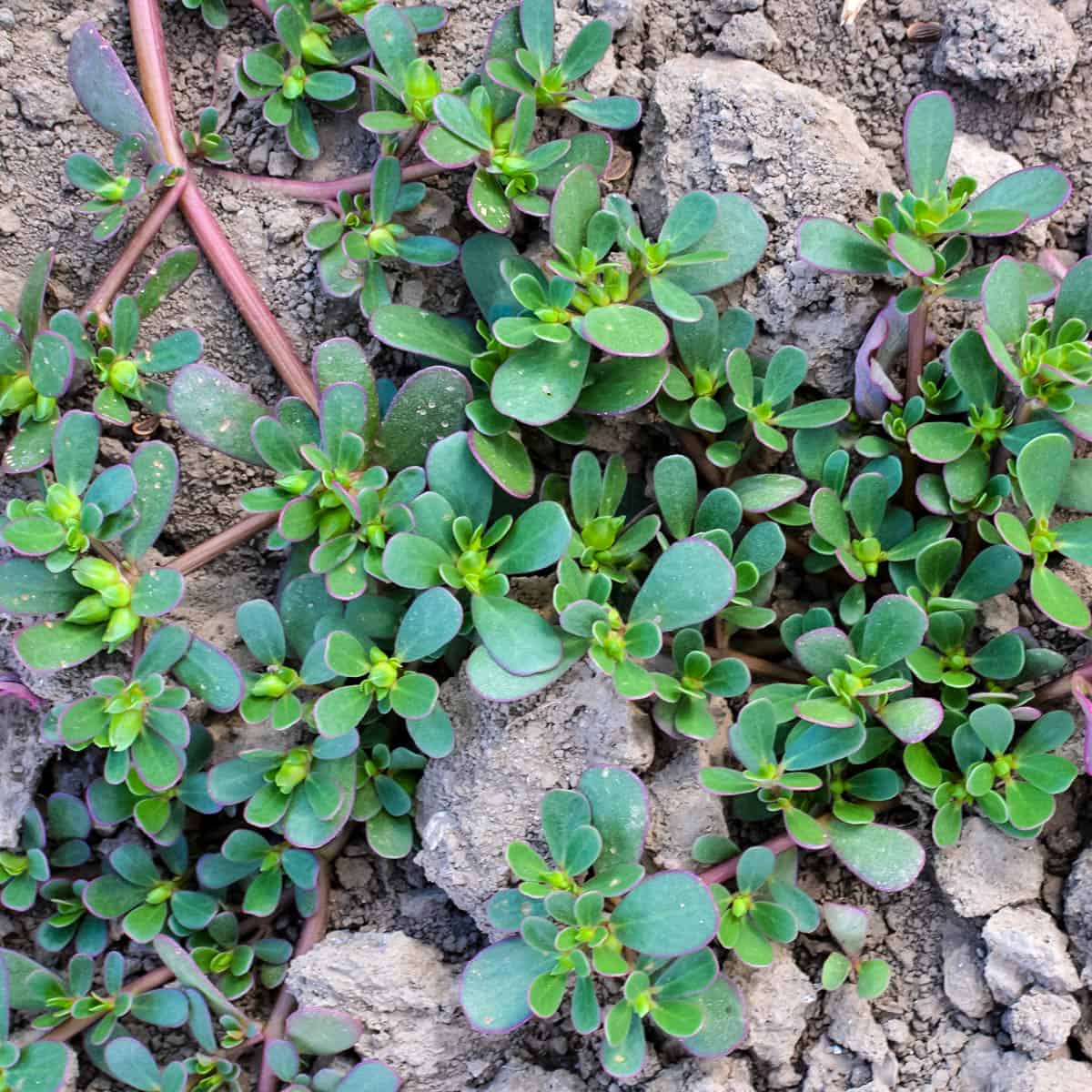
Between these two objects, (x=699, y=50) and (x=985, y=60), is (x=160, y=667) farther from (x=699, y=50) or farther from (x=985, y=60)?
(x=985, y=60)

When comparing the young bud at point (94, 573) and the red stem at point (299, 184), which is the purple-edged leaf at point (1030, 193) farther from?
the young bud at point (94, 573)

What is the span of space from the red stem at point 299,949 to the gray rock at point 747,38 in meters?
1.56

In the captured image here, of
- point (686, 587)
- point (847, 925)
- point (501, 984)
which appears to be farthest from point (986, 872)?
point (501, 984)

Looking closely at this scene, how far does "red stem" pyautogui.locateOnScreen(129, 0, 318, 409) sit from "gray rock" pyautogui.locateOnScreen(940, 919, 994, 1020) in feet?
4.40

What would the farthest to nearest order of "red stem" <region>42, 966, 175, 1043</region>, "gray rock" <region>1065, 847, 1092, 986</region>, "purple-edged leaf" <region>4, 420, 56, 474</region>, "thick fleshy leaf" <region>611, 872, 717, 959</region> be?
"red stem" <region>42, 966, 175, 1043</region> → "purple-edged leaf" <region>4, 420, 56, 474</region> → "gray rock" <region>1065, 847, 1092, 986</region> → "thick fleshy leaf" <region>611, 872, 717, 959</region>

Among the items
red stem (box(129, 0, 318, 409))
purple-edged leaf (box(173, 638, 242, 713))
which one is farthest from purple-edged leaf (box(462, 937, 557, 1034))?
red stem (box(129, 0, 318, 409))

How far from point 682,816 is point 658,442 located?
63 centimetres

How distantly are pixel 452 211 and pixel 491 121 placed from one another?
0.58ft

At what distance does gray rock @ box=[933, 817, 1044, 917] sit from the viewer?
1.71 metres

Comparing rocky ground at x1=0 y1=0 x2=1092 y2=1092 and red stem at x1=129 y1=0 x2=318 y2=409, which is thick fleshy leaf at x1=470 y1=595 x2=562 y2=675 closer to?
rocky ground at x1=0 y1=0 x2=1092 y2=1092

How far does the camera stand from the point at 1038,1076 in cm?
162

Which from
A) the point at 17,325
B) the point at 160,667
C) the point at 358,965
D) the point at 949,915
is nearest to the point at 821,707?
the point at 949,915

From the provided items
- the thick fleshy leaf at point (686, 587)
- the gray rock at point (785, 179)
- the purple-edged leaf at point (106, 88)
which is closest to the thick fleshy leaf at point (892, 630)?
the thick fleshy leaf at point (686, 587)

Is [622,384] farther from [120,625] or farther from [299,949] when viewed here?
[299,949]
